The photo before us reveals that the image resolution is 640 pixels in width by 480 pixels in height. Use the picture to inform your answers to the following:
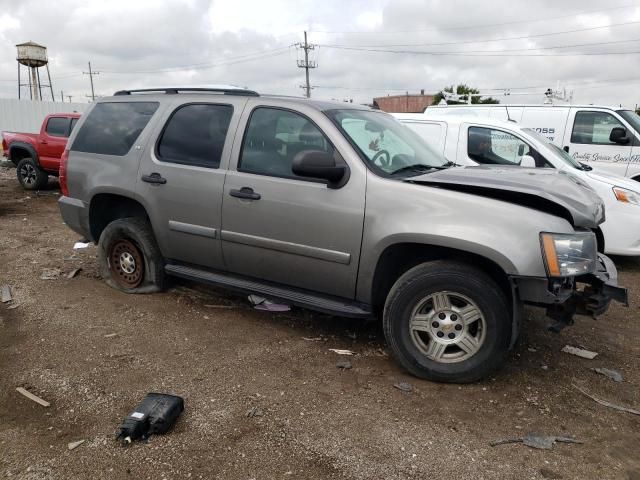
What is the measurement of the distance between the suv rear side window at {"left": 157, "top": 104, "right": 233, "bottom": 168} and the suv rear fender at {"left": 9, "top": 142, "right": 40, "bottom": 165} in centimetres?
879

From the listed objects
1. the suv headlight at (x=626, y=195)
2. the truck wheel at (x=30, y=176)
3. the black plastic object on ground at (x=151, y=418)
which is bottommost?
the black plastic object on ground at (x=151, y=418)

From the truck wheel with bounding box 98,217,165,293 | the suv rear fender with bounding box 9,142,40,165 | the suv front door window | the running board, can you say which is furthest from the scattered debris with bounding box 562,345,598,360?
the suv rear fender with bounding box 9,142,40,165

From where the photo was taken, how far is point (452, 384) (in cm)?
341

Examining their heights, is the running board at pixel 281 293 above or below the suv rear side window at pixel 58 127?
below

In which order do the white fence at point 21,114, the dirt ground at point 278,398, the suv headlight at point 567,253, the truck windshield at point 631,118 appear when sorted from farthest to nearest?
the white fence at point 21,114
the truck windshield at point 631,118
the suv headlight at point 567,253
the dirt ground at point 278,398

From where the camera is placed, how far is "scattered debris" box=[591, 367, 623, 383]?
→ 3.58 meters

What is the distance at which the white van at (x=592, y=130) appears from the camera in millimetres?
7727

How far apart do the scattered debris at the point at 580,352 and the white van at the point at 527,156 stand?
1.50 meters

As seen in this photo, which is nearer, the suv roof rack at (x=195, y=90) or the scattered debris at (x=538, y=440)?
the scattered debris at (x=538, y=440)

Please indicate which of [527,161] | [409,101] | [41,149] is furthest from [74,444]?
[409,101]

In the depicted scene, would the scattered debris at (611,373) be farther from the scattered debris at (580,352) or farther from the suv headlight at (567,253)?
the suv headlight at (567,253)

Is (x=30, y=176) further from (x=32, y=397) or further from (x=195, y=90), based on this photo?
(x=32, y=397)

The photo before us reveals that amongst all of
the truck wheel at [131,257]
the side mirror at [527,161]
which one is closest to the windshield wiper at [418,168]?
the side mirror at [527,161]

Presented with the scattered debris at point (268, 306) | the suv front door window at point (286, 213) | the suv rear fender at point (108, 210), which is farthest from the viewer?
the suv rear fender at point (108, 210)
